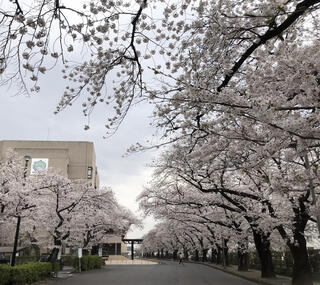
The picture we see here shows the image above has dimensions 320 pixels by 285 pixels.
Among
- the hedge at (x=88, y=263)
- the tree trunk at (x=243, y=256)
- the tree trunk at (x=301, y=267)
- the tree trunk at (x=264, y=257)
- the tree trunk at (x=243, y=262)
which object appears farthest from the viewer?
the hedge at (x=88, y=263)

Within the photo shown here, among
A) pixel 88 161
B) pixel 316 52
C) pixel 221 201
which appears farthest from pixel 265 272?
pixel 88 161

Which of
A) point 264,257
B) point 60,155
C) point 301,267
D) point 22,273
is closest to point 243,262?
point 264,257

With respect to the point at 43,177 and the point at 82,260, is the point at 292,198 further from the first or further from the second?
the point at 82,260

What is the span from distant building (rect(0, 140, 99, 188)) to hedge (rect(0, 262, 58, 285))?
48112 mm

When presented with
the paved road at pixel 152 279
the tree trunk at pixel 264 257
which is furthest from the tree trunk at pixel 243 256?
the tree trunk at pixel 264 257

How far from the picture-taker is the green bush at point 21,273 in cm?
1393

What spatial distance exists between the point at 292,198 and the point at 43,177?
18113mm

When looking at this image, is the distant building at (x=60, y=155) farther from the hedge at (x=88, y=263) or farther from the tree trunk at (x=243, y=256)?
the tree trunk at (x=243, y=256)

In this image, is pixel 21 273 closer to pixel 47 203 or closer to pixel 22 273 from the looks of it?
pixel 22 273

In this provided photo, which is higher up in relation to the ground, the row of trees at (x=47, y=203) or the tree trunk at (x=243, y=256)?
the row of trees at (x=47, y=203)

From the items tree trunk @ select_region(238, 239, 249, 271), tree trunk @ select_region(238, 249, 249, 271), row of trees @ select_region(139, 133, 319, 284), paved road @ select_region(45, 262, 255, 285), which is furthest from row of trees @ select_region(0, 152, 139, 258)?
tree trunk @ select_region(238, 249, 249, 271)

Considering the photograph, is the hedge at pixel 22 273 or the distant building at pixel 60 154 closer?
the hedge at pixel 22 273

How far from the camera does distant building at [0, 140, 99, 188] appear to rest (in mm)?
65688

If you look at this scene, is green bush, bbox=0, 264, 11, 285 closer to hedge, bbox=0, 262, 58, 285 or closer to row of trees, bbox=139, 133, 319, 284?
hedge, bbox=0, 262, 58, 285
